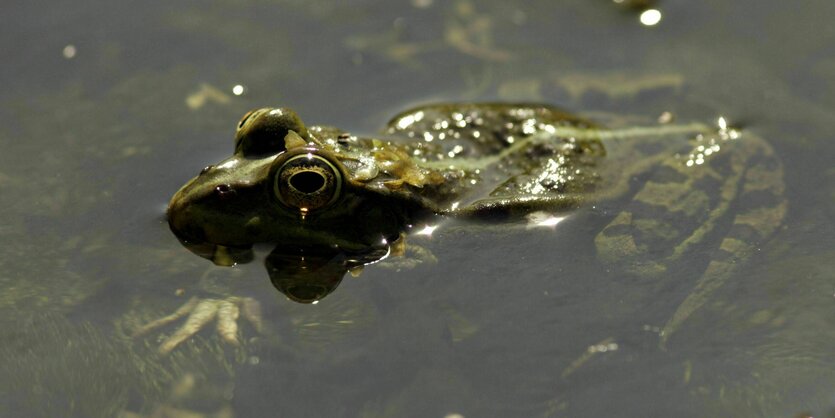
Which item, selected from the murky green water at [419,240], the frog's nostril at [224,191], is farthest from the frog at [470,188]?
the murky green water at [419,240]

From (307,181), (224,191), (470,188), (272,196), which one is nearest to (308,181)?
(307,181)

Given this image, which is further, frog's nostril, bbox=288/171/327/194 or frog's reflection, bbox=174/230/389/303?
frog's reflection, bbox=174/230/389/303

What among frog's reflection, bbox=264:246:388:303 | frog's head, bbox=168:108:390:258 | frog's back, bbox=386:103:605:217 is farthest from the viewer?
frog's back, bbox=386:103:605:217

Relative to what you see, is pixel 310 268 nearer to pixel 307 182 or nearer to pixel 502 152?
pixel 307 182

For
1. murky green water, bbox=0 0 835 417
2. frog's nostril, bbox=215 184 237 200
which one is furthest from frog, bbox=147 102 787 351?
murky green water, bbox=0 0 835 417

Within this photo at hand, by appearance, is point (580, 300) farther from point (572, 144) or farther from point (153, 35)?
point (153, 35)

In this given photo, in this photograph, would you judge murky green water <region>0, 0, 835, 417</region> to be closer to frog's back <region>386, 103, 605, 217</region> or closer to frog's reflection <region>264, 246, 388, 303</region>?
frog's reflection <region>264, 246, 388, 303</region>
